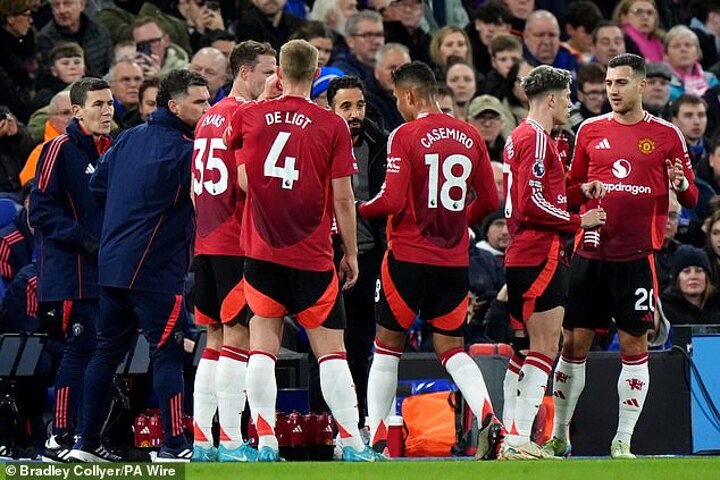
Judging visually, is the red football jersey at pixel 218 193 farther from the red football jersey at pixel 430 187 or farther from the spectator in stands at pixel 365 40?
the spectator in stands at pixel 365 40

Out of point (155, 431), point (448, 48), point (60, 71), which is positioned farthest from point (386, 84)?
point (155, 431)

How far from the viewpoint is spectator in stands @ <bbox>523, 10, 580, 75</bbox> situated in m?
17.7

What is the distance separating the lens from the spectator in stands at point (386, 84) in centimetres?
1419

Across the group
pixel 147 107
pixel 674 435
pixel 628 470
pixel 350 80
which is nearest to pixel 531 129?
pixel 350 80

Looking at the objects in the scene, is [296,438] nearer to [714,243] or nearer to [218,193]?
[218,193]

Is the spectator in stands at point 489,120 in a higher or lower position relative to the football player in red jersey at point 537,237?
higher

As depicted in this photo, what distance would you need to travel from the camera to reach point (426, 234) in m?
10.2

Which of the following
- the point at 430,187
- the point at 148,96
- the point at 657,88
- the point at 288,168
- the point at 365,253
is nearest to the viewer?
the point at 288,168

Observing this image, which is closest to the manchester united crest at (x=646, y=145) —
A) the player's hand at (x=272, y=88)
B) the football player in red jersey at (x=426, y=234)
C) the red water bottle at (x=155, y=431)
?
the football player in red jersey at (x=426, y=234)

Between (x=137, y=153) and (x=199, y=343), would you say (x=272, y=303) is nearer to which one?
(x=137, y=153)

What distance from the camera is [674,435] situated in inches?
476

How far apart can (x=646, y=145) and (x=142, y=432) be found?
3830 millimetres

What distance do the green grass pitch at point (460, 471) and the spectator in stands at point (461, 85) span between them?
22.8 ft

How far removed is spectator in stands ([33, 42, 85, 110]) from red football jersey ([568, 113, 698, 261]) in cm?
594
